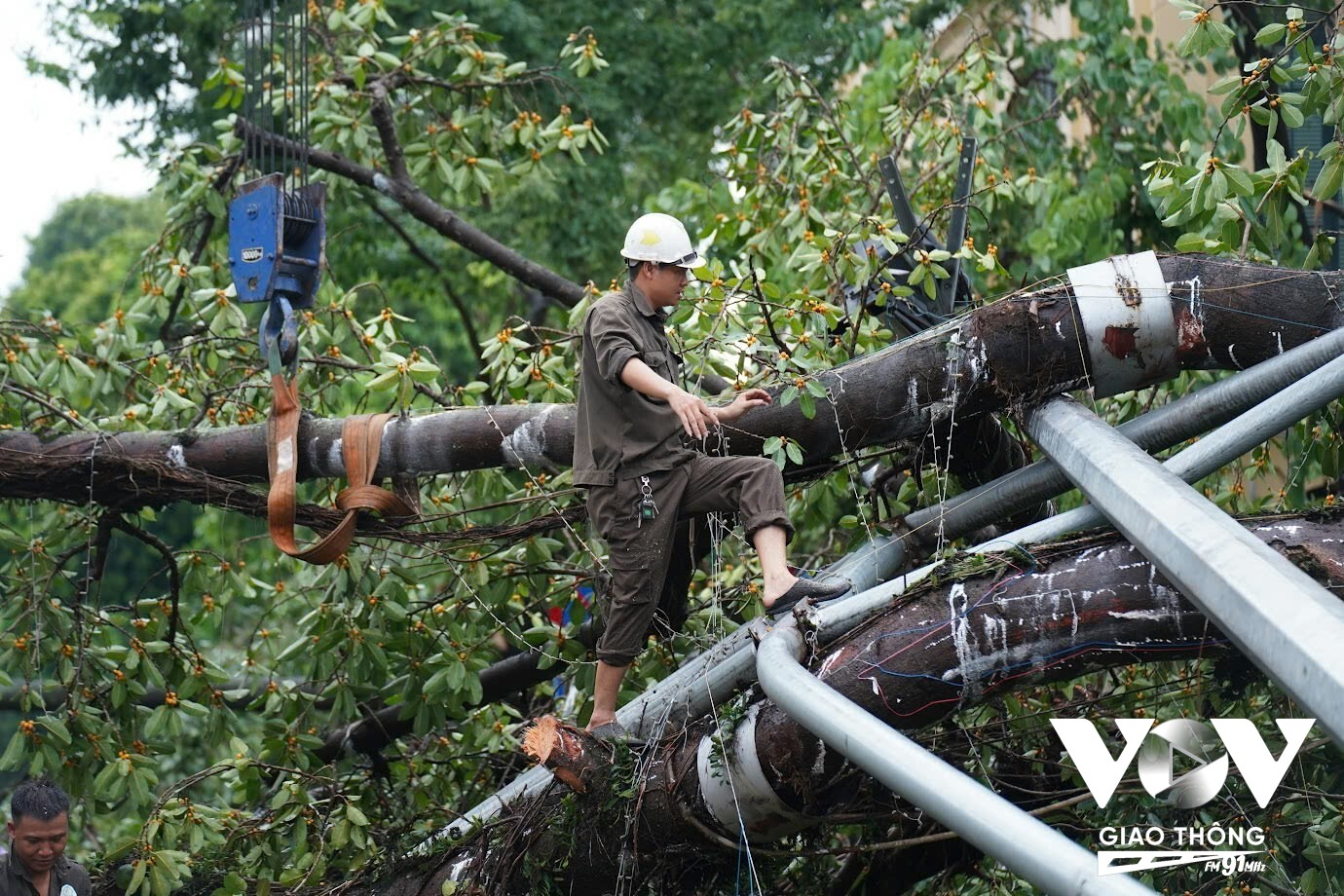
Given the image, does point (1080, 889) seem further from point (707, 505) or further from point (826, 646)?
point (707, 505)

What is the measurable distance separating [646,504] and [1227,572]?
6.46ft

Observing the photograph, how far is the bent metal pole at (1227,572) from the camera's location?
10.2ft

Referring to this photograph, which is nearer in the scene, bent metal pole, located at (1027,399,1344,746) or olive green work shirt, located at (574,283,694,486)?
bent metal pole, located at (1027,399,1344,746)

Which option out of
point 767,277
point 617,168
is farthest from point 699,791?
point 617,168

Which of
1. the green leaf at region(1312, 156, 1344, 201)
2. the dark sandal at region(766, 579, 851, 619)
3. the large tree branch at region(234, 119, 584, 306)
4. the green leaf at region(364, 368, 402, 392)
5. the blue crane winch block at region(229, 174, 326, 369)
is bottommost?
the dark sandal at region(766, 579, 851, 619)

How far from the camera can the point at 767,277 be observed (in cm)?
768

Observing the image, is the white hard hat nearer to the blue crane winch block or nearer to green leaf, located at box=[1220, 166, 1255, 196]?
the blue crane winch block

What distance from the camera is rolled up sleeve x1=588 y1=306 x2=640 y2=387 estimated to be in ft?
15.8

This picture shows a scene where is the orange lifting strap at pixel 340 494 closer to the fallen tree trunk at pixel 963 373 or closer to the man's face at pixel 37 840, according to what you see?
the fallen tree trunk at pixel 963 373

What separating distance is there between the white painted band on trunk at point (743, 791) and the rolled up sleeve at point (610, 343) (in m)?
1.07

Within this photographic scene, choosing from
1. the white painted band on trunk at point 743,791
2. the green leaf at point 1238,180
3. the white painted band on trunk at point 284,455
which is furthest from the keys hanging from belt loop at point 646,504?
the green leaf at point 1238,180

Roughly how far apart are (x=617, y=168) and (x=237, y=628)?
23.8 ft

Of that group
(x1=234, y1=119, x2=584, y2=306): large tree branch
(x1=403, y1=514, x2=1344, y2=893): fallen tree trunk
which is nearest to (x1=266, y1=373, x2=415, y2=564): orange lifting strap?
(x1=403, y1=514, x2=1344, y2=893): fallen tree trunk

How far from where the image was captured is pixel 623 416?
5031mm
